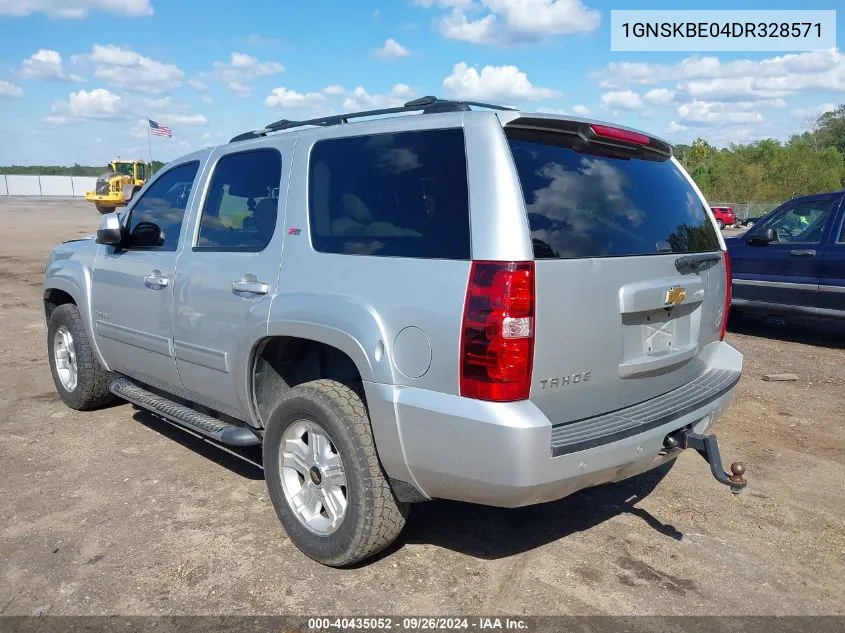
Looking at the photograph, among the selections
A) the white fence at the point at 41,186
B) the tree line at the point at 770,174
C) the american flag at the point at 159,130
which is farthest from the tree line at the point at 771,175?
the white fence at the point at 41,186

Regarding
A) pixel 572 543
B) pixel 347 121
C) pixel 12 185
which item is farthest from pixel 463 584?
pixel 12 185

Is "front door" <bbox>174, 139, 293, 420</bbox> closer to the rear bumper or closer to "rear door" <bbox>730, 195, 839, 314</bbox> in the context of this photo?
the rear bumper

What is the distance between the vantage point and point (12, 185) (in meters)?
69.2

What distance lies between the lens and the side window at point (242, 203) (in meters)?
3.70

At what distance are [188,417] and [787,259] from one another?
23.5ft

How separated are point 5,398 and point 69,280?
1513 mm

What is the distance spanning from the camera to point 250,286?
357 centimetres

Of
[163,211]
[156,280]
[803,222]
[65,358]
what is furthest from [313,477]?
[803,222]

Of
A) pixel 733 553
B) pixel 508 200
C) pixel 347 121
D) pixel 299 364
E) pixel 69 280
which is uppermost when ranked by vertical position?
pixel 347 121

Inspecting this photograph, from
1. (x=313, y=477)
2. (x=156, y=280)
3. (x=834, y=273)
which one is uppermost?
(x=156, y=280)

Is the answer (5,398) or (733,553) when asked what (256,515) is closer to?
(733,553)

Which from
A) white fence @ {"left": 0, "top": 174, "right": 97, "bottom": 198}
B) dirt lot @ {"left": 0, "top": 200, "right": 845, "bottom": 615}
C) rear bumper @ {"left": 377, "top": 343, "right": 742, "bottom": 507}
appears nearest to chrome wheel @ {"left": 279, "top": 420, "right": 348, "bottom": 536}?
dirt lot @ {"left": 0, "top": 200, "right": 845, "bottom": 615}

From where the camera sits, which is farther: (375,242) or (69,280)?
(69,280)

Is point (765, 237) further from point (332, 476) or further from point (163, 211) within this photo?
point (332, 476)
